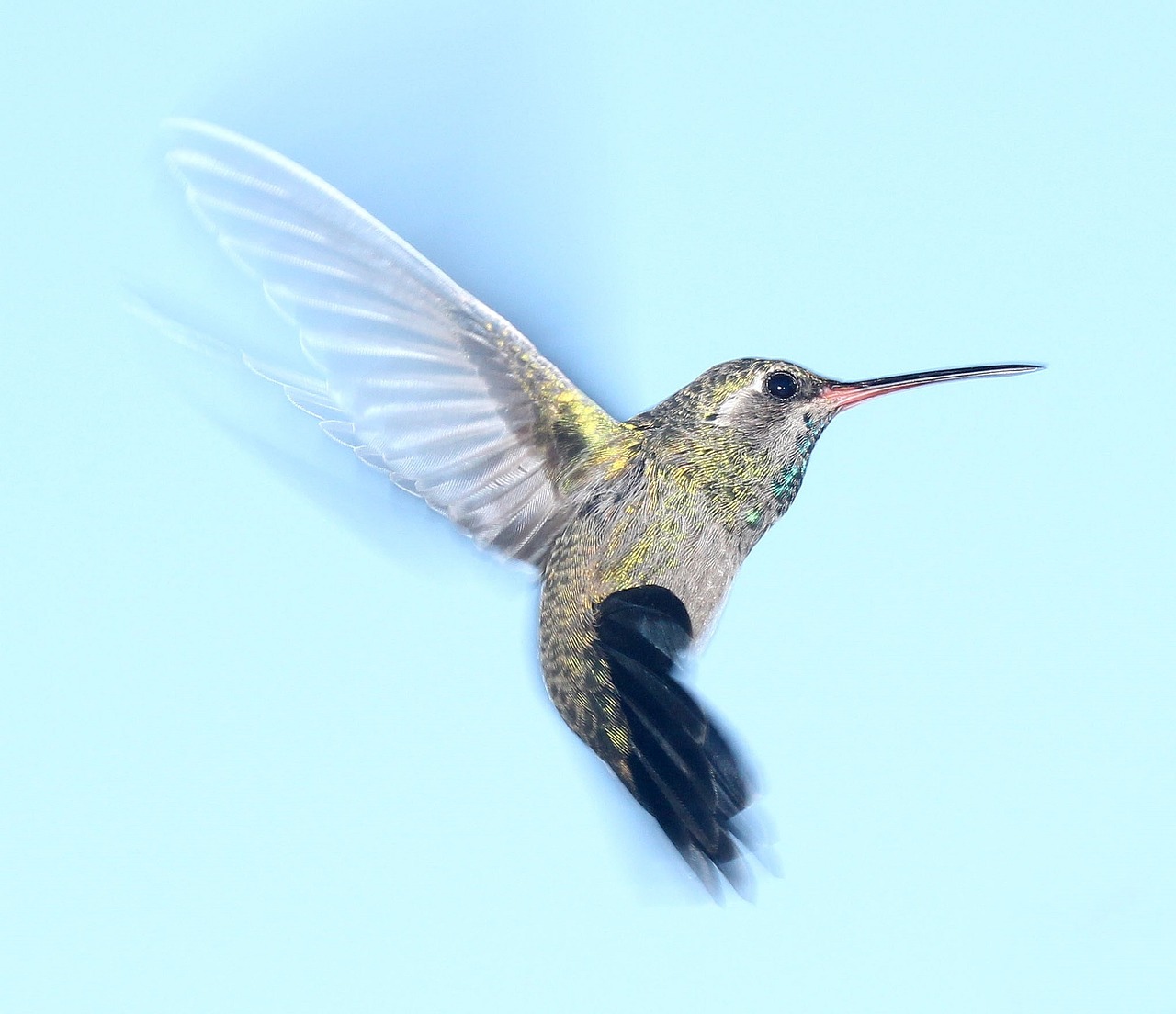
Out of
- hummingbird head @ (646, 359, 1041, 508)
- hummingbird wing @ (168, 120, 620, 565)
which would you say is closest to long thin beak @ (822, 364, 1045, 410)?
hummingbird head @ (646, 359, 1041, 508)

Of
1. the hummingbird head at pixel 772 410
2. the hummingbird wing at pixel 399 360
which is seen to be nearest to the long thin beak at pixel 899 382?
the hummingbird head at pixel 772 410

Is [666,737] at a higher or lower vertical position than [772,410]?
lower

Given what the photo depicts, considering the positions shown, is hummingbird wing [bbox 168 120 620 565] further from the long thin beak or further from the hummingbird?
the long thin beak

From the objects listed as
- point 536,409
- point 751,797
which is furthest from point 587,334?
point 751,797

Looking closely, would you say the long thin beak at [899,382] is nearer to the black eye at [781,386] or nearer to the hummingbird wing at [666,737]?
the black eye at [781,386]

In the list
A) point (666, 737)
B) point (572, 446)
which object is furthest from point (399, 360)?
point (666, 737)

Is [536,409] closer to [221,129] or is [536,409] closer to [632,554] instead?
[632,554]

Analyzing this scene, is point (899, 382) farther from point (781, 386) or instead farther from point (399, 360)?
point (399, 360)
